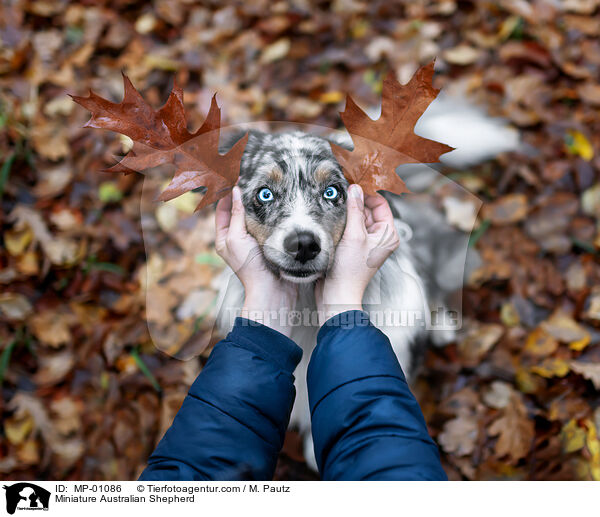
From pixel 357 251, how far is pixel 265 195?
0.37 m

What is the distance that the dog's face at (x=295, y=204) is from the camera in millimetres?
1437

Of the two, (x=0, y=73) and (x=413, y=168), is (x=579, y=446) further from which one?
(x=0, y=73)

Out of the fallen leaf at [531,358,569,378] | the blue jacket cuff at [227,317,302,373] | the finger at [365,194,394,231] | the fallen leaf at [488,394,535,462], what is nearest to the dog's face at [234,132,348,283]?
the finger at [365,194,394,231]

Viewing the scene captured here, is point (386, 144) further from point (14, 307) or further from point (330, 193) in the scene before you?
point (14, 307)

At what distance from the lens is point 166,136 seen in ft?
4.53

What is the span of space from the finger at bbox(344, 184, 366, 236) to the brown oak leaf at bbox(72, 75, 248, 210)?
40 centimetres

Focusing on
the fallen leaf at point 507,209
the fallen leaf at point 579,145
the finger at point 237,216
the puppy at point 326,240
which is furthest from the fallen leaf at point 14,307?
the fallen leaf at point 579,145

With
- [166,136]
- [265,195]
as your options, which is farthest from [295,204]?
[166,136]

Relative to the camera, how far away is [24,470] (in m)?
2.21

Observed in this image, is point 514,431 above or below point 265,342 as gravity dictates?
below

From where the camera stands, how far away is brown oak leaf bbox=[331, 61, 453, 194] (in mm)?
1390

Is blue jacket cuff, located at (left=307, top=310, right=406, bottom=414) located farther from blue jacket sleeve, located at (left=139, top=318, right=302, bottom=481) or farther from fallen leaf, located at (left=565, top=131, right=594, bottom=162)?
fallen leaf, located at (left=565, top=131, right=594, bottom=162)

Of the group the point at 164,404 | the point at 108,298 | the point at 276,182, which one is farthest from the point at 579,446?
the point at 108,298
